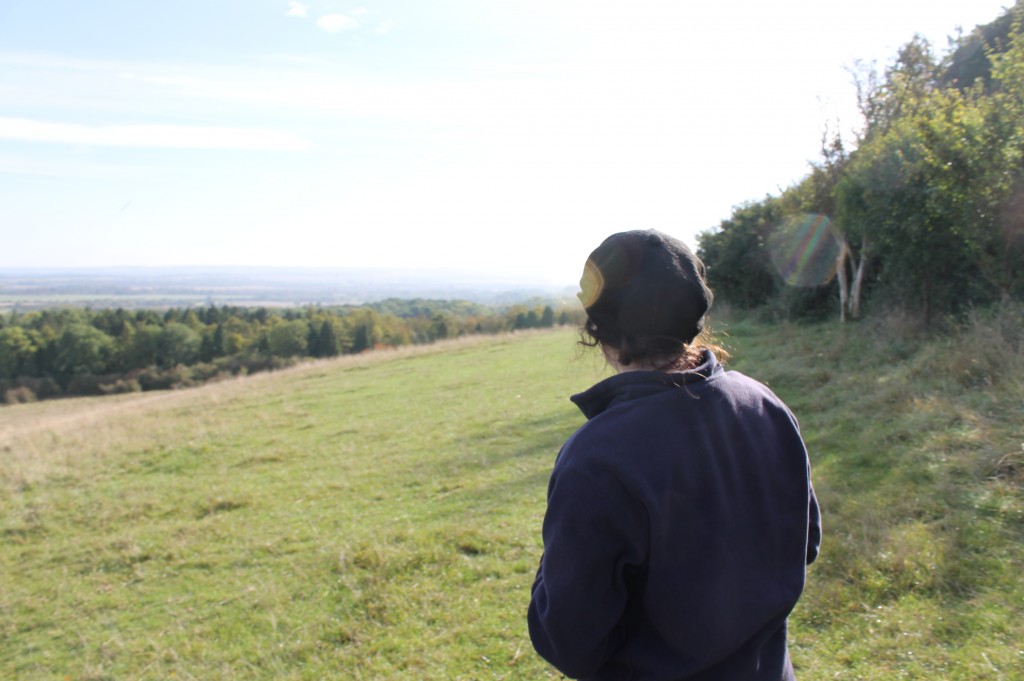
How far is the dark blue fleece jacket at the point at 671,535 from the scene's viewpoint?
136 centimetres

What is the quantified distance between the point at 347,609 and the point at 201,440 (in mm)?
9145

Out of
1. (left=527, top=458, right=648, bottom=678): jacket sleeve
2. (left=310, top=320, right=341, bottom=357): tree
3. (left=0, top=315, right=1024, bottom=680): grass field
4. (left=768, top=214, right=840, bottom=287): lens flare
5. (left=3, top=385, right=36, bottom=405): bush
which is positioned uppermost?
(left=768, top=214, right=840, bottom=287): lens flare

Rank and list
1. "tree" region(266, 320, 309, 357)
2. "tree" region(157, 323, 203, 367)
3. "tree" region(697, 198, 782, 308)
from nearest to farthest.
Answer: "tree" region(697, 198, 782, 308) < "tree" region(157, 323, 203, 367) < "tree" region(266, 320, 309, 357)

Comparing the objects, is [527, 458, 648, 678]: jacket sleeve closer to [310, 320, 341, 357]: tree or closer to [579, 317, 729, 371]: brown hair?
[579, 317, 729, 371]: brown hair

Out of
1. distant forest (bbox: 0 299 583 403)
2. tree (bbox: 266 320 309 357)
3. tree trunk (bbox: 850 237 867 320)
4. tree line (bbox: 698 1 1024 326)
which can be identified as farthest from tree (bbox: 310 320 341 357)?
tree trunk (bbox: 850 237 867 320)

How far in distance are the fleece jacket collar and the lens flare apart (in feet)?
56.8

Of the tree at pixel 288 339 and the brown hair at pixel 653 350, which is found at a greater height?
the brown hair at pixel 653 350

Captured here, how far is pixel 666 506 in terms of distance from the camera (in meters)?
1.36

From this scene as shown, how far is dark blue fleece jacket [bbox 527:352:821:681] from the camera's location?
4.46ft

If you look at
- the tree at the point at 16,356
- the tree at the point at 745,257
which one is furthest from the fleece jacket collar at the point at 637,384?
the tree at the point at 16,356

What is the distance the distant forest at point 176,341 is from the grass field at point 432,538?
91.9ft

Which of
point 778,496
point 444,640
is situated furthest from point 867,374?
point 778,496

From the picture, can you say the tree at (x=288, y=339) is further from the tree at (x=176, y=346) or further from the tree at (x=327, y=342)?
the tree at (x=176, y=346)

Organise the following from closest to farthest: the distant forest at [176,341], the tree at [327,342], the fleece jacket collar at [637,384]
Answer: the fleece jacket collar at [637,384] < the distant forest at [176,341] < the tree at [327,342]
